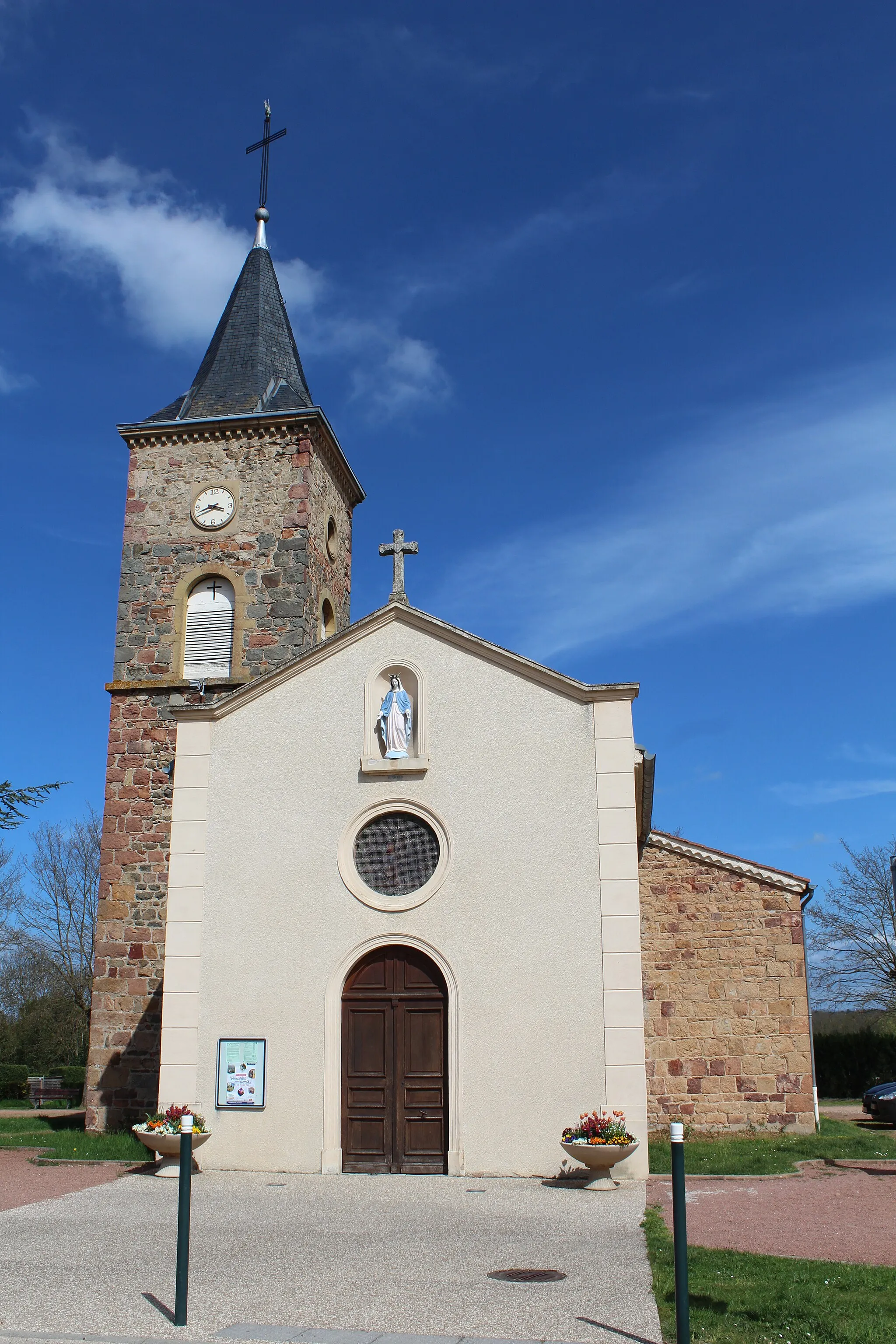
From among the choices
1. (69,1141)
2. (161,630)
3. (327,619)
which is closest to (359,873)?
(69,1141)

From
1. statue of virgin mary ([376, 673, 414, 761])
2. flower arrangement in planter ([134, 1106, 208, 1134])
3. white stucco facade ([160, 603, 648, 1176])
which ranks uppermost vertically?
statue of virgin mary ([376, 673, 414, 761])

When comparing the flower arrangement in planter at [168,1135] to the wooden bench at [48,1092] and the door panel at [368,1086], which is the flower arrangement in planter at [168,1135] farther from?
the wooden bench at [48,1092]

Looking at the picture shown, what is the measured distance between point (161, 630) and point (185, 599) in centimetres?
71

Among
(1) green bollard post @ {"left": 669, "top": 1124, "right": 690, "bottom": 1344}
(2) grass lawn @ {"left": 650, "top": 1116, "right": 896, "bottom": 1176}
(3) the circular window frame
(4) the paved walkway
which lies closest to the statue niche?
(3) the circular window frame

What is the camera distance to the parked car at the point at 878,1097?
22406mm

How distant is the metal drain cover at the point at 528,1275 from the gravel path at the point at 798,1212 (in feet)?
4.72

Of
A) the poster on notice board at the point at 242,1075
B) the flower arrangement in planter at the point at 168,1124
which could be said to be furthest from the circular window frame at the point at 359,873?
the flower arrangement in planter at the point at 168,1124

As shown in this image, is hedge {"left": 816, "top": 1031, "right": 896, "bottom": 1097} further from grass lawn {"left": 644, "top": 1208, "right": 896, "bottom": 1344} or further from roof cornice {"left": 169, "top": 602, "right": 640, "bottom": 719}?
grass lawn {"left": 644, "top": 1208, "right": 896, "bottom": 1344}

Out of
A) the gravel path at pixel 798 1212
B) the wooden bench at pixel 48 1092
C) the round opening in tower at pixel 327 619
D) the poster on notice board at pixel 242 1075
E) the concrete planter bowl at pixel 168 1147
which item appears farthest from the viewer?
the wooden bench at pixel 48 1092

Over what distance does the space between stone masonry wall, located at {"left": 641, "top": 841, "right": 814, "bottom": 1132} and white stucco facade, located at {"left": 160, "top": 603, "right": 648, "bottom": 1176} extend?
19.7ft

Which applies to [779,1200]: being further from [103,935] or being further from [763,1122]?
[103,935]

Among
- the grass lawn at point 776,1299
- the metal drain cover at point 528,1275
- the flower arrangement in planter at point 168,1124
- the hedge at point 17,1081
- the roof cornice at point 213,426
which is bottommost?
the hedge at point 17,1081

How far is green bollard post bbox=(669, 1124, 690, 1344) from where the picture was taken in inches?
220

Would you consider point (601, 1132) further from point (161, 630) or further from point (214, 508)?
point (214, 508)
